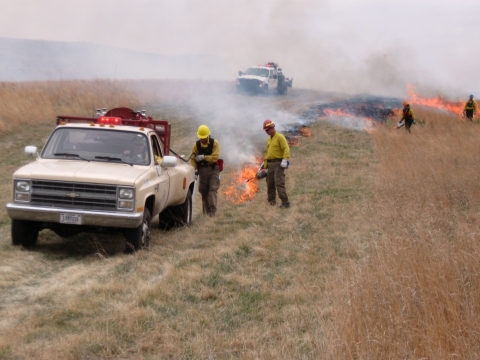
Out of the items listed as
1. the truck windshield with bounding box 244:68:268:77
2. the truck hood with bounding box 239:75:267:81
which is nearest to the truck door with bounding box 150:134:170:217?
the truck hood with bounding box 239:75:267:81

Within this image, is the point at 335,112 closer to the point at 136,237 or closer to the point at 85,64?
the point at 136,237

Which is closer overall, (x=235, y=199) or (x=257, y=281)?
(x=257, y=281)

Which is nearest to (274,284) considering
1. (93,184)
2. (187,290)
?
(187,290)

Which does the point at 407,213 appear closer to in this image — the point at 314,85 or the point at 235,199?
the point at 235,199

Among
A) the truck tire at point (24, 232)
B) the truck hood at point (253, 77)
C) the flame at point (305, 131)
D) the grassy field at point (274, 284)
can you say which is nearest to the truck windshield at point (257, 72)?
the truck hood at point (253, 77)

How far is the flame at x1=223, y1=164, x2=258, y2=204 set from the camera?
14.4 meters

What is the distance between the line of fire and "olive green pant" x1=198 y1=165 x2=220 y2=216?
4.59 feet

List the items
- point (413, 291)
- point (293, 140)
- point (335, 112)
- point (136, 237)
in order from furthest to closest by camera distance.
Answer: point (335, 112), point (293, 140), point (136, 237), point (413, 291)

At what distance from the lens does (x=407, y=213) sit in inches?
394

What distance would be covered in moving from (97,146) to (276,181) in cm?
426

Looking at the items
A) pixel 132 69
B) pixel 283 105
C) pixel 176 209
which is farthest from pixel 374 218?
pixel 132 69

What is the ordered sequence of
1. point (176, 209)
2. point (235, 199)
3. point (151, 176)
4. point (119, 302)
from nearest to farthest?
point (119, 302), point (151, 176), point (176, 209), point (235, 199)

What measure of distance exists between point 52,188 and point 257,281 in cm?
306

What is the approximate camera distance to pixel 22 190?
28.4 feet
